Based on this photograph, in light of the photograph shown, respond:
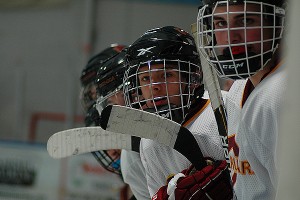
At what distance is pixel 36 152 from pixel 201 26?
379 centimetres

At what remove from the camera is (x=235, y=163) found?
1.60 metres

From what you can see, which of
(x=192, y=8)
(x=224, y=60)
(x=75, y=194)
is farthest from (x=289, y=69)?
(x=192, y=8)

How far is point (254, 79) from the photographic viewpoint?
1523mm

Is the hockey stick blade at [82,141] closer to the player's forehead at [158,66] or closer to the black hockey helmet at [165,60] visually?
the black hockey helmet at [165,60]

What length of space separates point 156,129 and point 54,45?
16.4 feet

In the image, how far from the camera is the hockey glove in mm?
1713

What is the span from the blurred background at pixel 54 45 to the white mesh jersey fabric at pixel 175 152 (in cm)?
428

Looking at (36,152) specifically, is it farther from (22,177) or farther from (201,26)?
(201,26)

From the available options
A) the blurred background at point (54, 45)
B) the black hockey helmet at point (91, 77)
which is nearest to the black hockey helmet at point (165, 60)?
the black hockey helmet at point (91, 77)

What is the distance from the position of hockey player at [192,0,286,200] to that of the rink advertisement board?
345 centimetres

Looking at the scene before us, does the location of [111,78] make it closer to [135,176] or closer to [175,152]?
[135,176]

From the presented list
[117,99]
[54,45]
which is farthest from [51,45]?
[117,99]

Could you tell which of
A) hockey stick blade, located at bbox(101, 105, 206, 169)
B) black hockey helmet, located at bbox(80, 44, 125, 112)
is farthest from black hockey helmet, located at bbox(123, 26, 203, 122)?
black hockey helmet, located at bbox(80, 44, 125, 112)

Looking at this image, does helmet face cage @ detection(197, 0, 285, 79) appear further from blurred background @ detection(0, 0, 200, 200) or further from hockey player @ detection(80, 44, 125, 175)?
blurred background @ detection(0, 0, 200, 200)
